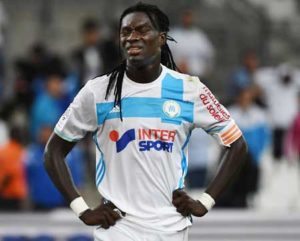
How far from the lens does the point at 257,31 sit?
1623 centimetres

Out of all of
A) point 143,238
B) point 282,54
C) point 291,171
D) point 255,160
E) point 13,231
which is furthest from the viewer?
point 282,54

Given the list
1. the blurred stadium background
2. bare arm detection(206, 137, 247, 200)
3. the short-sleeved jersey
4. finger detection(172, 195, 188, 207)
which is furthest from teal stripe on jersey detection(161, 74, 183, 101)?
the blurred stadium background

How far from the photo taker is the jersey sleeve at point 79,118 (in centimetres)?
632

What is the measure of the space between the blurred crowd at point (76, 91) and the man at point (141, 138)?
5757 mm

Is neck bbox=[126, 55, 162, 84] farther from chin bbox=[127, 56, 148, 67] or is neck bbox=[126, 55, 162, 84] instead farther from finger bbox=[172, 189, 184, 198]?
finger bbox=[172, 189, 184, 198]

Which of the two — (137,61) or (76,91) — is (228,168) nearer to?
(137,61)

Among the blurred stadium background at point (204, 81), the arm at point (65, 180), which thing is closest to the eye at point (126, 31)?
the arm at point (65, 180)

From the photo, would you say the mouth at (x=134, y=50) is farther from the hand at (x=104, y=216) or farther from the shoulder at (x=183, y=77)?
the hand at (x=104, y=216)

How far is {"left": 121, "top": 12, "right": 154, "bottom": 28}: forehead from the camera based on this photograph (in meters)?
6.22

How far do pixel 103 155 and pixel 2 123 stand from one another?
24.8 feet

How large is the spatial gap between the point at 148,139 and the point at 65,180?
0.50 meters

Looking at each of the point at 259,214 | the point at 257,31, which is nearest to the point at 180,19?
the point at 257,31

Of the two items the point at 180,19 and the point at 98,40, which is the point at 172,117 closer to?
the point at 98,40

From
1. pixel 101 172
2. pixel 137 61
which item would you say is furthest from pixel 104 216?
pixel 137 61
